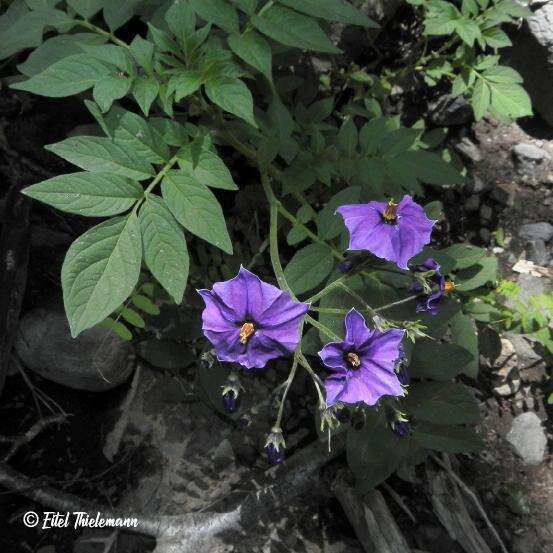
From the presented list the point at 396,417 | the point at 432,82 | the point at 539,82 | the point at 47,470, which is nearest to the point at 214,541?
the point at 47,470

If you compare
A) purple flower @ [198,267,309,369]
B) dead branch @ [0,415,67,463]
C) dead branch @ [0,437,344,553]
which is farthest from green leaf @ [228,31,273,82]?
dead branch @ [0,415,67,463]

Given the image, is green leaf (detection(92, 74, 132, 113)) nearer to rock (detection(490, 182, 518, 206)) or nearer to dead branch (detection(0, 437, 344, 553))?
dead branch (detection(0, 437, 344, 553))

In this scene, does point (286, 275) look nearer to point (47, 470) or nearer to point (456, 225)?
point (47, 470)

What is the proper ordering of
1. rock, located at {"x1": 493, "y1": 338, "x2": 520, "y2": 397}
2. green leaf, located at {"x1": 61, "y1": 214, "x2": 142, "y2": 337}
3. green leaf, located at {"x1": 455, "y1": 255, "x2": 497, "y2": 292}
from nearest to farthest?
green leaf, located at {"x1": 61, "y1": 214, "x2": 142, "y2": 337} → green leaf, located at {"x1": 455, "y1": 255, "x2": 497, "y2": 292} → rock, located at {"x1": 493, "y1": 338, "x2": 520, "y2": 397}

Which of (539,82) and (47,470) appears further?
(539,82)

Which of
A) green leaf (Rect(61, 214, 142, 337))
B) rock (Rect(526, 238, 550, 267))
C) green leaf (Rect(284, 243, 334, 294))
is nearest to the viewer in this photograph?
green leaf (Rect(61, 214, 142, 337))

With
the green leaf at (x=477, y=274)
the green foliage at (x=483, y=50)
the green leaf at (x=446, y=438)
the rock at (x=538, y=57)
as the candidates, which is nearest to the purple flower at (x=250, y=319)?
the green leaf at (x=446, y=438)
